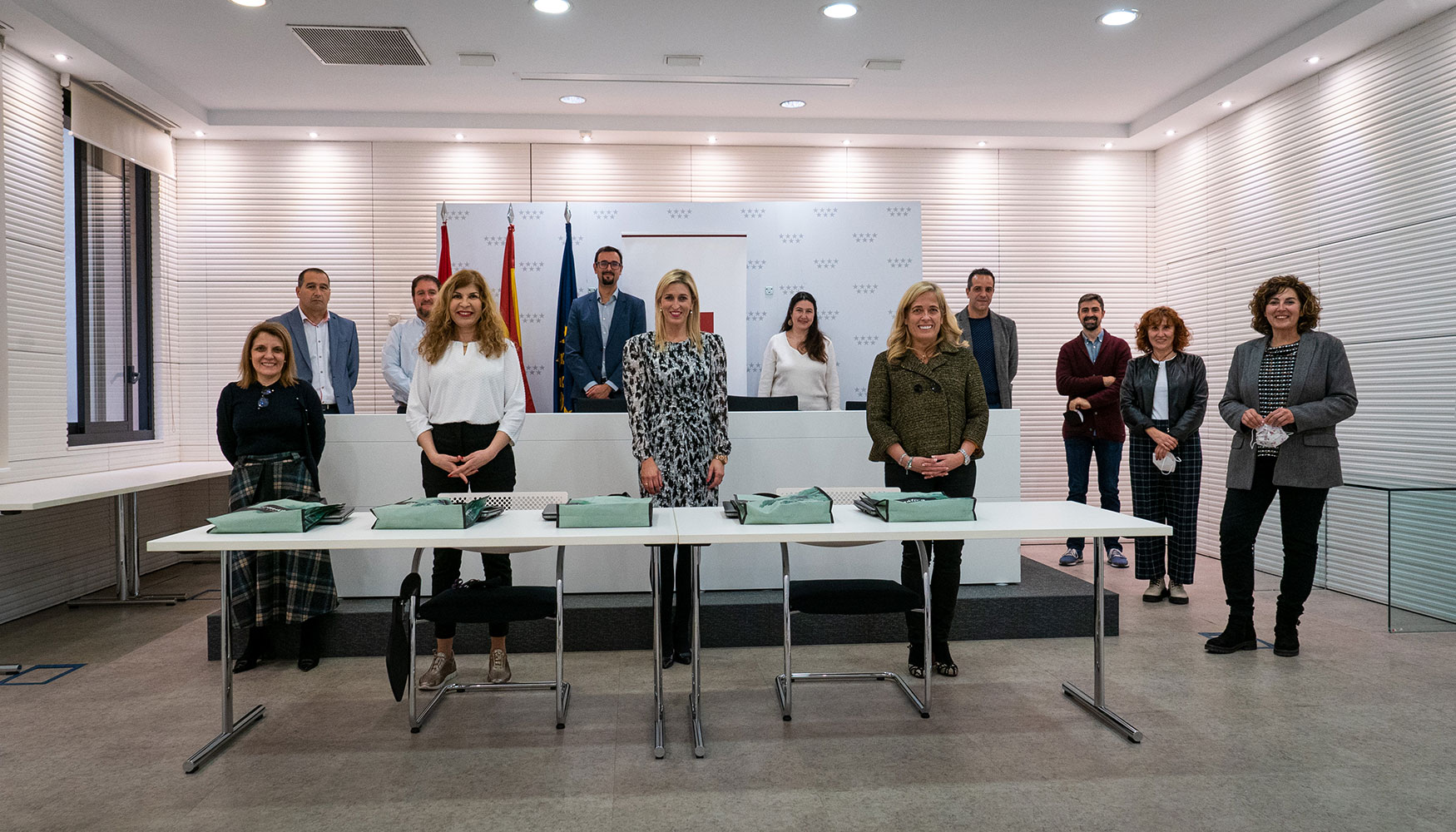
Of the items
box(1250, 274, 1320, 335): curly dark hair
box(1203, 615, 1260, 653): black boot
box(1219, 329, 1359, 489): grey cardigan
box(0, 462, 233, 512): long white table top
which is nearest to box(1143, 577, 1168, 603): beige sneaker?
box(1203, 615, 1260, 653): black boot

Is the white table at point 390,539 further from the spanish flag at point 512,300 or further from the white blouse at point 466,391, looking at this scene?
the spanish flag at point 512,300

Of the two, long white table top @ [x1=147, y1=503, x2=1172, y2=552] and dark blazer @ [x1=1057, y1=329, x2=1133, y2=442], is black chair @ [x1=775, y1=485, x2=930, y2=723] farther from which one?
dark blazer @ [x1=1057, y1=329, x2=1133, y2=442]

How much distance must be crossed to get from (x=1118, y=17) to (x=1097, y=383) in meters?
2.21

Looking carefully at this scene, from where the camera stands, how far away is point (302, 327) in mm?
4918

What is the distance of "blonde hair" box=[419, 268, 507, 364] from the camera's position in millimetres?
3414

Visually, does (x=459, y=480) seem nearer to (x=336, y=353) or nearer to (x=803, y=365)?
(x=336, y=353)

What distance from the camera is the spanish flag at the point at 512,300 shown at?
6.12 metres

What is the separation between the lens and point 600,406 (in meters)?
4.35

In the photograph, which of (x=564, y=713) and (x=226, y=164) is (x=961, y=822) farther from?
(x=226, y=164)

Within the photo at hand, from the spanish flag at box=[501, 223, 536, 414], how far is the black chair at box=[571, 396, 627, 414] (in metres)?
1.80

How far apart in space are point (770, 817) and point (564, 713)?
1.08 metres

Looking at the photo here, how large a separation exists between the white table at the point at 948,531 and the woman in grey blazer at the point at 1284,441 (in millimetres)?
1094

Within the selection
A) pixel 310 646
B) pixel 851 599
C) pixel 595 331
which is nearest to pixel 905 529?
pixel 851 599

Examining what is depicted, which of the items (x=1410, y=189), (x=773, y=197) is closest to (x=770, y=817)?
(x=1410, y=189)
